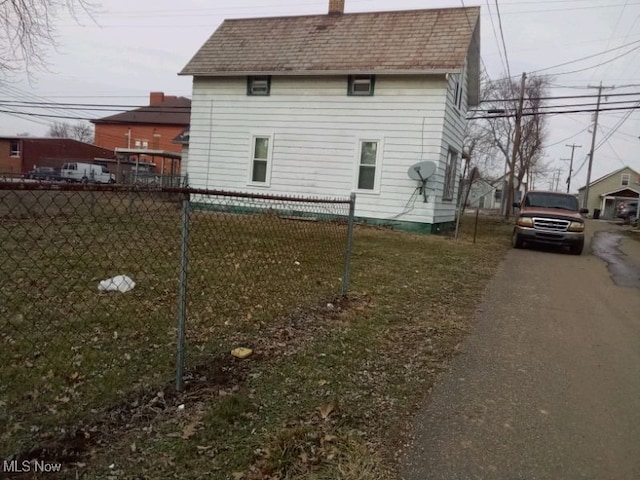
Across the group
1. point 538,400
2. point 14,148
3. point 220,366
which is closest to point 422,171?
point 538,400

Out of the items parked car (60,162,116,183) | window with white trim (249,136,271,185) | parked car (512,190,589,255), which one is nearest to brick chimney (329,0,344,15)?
window with white trim (249,136,271,185)

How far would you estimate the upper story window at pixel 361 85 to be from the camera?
15070mm

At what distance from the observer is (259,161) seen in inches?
659

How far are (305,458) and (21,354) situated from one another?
2680 millimetres

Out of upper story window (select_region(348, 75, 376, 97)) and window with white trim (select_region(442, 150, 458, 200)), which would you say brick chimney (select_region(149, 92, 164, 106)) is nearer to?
upper story window (select_region(348, 75, 376, 97))

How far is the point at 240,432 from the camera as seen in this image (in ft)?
9.93

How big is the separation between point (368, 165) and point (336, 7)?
6.54m

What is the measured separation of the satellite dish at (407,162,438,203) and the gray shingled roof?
2674mm

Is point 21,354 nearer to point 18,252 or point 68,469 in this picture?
point 68,469

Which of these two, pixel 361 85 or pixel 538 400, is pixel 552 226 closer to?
pixel 361 85

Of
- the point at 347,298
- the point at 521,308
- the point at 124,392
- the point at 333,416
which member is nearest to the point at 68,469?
the point at 124,392

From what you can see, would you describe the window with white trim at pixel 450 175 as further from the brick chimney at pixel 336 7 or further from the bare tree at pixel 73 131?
the bare tree at pixel 73 131

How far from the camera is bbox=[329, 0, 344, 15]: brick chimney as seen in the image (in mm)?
17531

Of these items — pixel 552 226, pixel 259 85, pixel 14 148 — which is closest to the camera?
pixel 552 226
